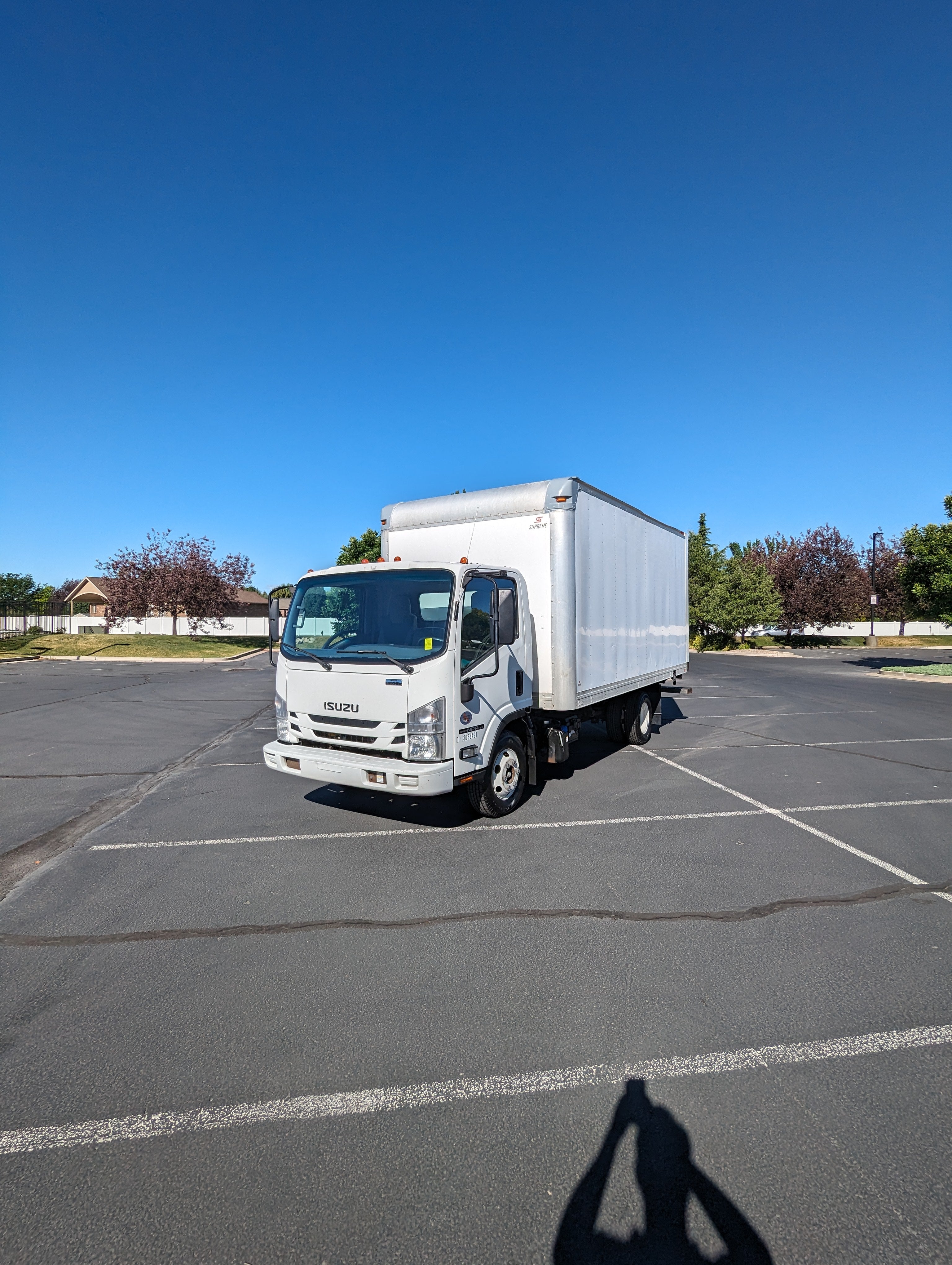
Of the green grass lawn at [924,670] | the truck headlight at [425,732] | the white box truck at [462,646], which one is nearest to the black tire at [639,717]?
the white box truck at [462,646]

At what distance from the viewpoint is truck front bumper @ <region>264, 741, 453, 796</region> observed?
5617 millimetres

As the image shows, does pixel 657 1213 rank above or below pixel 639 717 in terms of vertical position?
below

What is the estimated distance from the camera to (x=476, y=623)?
6.17 meters

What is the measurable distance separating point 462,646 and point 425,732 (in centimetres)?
81

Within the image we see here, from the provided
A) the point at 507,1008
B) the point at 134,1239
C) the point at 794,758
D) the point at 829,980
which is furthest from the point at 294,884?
the point at 794,758

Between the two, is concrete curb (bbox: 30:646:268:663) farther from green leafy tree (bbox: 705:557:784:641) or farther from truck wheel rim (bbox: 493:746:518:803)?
truck wheel rim (bbox: 493:746:518:803)

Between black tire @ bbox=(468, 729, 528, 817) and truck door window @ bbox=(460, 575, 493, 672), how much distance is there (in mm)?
942

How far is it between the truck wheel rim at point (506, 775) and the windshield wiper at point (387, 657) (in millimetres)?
1489

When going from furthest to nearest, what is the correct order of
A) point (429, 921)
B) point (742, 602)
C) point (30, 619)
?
point (30, 619)
point (742, 602)
point (429, 921)

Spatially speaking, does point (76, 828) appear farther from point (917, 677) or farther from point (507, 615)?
point (917, 677)

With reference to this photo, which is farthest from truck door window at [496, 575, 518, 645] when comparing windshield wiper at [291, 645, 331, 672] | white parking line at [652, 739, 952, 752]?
white parking line at [652, 739, 952, 752]

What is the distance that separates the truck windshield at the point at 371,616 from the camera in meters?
5.93

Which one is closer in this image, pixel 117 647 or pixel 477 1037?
pixel 477 1037

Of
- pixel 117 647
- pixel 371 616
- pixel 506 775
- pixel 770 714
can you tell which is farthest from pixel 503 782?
pixel 117 647
